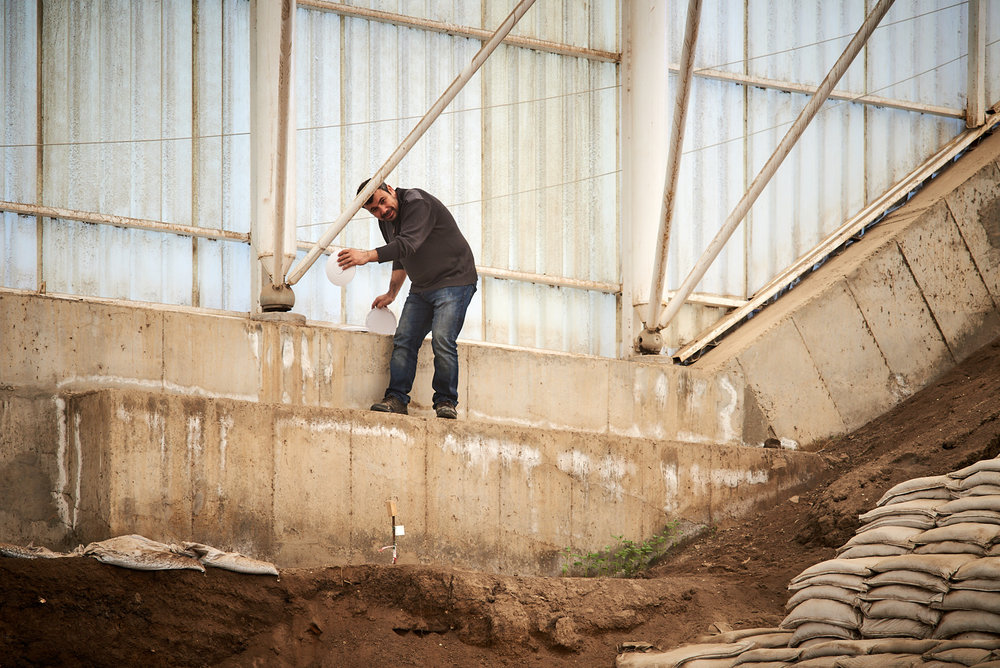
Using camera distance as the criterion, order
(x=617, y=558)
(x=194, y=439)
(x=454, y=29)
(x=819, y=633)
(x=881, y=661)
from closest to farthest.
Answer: (x=881, y=661) → (x=819, y=633) → (x=194, y=439) → (x=617, y=558) → (x=454, y=29)

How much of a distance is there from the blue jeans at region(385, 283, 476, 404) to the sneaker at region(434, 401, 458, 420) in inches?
1.7

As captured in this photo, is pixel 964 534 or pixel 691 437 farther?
pixel 691 437

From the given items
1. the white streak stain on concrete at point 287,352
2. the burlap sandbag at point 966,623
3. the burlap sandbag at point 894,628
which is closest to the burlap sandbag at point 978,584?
the burlap sandbag at point 966,623

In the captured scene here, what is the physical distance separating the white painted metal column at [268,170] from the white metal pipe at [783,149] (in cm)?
341

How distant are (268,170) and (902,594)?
582 centimetres

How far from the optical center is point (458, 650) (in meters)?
7.18

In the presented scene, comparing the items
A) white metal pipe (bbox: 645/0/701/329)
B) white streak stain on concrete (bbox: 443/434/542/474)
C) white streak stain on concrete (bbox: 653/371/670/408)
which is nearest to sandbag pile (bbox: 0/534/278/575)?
white streak stain on concrete (bbox: 443/434/542/474)

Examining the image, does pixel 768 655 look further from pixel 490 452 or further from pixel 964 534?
pixel 490 452

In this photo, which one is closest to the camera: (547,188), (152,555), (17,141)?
(152,555)

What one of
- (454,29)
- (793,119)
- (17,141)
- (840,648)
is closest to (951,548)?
(840,648)

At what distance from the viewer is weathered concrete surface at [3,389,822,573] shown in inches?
295

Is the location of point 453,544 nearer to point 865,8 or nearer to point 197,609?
point 197,609

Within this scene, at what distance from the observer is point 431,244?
8883 millimetres

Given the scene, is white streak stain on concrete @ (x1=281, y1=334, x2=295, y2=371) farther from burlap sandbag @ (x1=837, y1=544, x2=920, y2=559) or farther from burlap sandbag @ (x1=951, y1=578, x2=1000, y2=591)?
burlap sandbag @ (x1=951, y1=578, x2=1000, y2=591)
